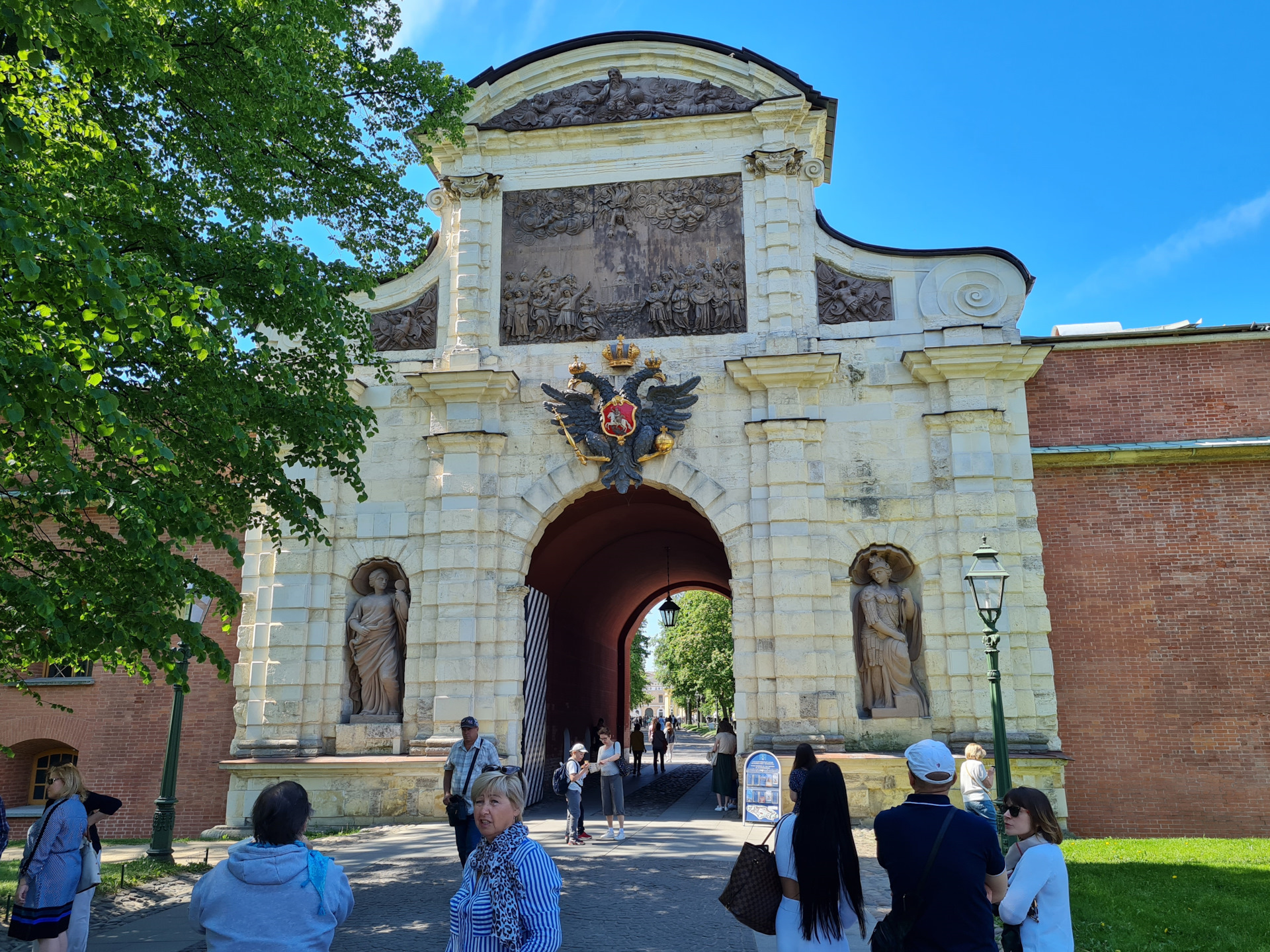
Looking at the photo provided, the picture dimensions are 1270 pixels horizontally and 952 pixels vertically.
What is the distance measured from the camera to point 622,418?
1521 cm

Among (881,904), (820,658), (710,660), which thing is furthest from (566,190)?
(710,660)

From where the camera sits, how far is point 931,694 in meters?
14.0

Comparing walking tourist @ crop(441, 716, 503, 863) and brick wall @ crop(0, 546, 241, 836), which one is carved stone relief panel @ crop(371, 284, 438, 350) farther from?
walking tourist @ crop(441, 716, 503, 863)

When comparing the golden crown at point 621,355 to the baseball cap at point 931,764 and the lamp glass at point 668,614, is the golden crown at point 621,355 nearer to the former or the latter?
the lamp glass at point 668,614

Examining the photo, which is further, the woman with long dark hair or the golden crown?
the golden crown

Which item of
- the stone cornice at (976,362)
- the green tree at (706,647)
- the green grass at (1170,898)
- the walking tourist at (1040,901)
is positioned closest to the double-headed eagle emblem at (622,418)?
the stone cornice at (976,362)

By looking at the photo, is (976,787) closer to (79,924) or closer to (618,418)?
(79,924)

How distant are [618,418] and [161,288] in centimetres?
848

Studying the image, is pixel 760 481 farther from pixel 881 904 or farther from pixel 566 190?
pixel 881 904

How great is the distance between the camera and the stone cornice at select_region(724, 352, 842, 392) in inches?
584

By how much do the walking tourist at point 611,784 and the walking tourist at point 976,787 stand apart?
4824 mm

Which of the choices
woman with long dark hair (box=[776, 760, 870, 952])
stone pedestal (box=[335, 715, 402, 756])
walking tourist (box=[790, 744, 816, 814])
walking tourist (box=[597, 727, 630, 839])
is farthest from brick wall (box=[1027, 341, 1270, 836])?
woman with long dark hair (box=[776, 760, 870, 952])

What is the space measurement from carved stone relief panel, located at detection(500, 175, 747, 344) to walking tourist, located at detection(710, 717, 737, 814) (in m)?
6.74

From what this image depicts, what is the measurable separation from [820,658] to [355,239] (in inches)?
346
